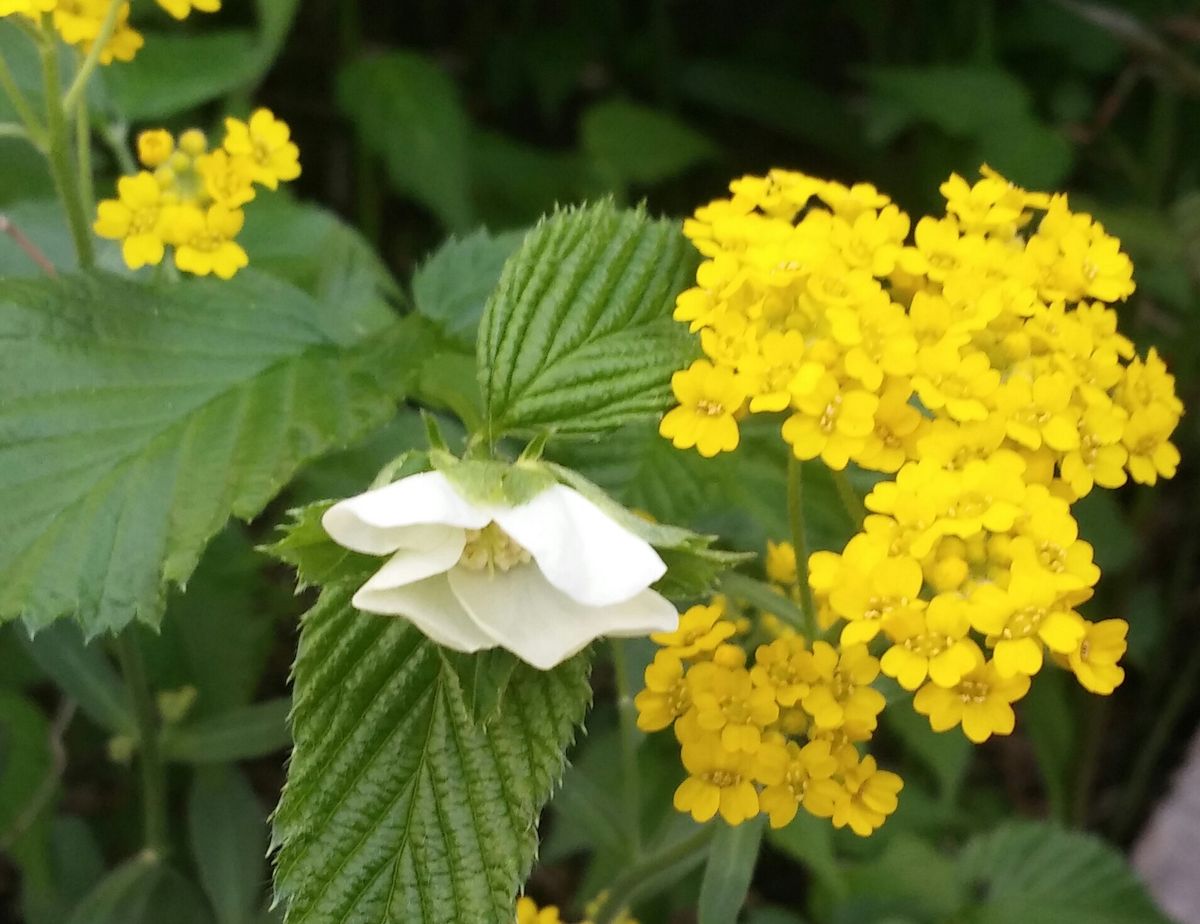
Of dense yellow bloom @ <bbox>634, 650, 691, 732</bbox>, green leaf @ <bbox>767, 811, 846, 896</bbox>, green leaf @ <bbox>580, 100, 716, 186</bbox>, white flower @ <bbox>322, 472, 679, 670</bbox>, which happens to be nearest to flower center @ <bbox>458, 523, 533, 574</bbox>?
white flower @ <bbox>322, 472, 679, 670</bbox>

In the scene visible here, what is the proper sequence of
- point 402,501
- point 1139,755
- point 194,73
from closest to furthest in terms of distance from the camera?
point 402,501 < point 194,73 < point 1139,755

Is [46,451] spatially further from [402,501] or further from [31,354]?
[402,501]

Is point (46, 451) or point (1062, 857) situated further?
point (1062, 857)

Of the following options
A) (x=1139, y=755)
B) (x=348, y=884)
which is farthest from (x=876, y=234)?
(x=1139, y=755)

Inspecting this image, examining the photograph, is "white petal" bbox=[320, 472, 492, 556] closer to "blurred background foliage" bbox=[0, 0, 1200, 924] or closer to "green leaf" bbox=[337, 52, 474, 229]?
"blurred background foliage" bbox=[0, 0, 1200, 924]

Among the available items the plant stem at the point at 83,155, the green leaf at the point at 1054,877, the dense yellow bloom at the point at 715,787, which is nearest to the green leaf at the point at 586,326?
the dense yellow bloom at the point at 715,787

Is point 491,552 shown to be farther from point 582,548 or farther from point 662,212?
point 662,212
